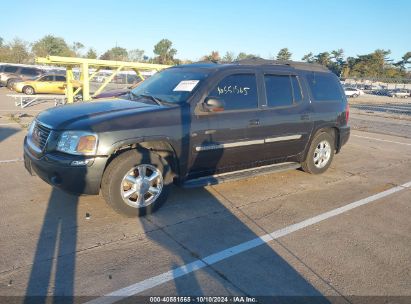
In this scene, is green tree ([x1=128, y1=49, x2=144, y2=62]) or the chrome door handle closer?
the chrome door handle

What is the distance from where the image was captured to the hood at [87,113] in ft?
12.7

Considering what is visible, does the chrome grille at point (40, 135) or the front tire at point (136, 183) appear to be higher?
the chrome grille at point (40, 135)

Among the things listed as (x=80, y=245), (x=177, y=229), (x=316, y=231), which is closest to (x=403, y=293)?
(x=316, y=231)

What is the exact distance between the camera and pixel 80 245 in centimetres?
348

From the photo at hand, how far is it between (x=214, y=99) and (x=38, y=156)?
2.19 metres

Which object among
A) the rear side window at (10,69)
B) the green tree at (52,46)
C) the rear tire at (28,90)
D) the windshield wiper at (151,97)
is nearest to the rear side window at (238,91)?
the windshield wiper at (151,97)

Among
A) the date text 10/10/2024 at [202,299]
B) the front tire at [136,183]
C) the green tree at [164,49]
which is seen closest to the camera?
the date text 10/10/2024 at [202,299]

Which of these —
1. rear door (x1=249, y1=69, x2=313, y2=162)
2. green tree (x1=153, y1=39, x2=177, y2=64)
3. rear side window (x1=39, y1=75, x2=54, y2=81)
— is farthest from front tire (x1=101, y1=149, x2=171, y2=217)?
green tree (x1=153, y1=39, x2=177, y2=64)

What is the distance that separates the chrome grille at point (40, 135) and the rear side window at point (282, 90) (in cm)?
306

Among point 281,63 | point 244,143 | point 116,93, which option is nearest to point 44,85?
point 116,93

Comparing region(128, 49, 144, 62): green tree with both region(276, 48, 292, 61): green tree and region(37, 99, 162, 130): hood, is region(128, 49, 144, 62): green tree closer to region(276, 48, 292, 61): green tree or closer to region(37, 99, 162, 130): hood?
region(276, 48, 292, 61): green tree

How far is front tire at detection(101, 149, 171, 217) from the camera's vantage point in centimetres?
399

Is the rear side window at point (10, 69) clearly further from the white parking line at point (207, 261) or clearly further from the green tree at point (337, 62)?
the green tree at point (337, 62)

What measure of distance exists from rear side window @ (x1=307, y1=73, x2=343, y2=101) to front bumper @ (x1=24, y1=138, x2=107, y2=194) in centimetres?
389
